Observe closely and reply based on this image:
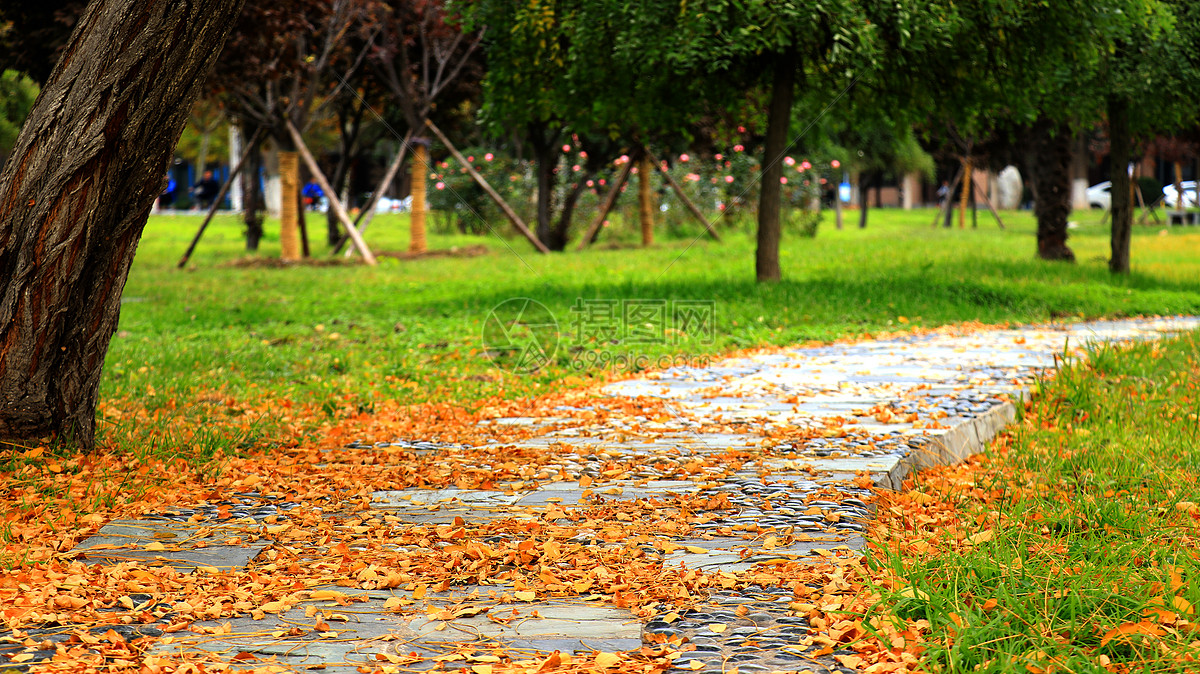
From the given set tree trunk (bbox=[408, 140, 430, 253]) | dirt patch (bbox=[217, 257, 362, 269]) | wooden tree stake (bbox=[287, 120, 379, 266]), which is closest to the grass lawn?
dirt patch (bbox=[217, 257, 362, 269])

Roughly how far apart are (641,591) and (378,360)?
5.39 metres

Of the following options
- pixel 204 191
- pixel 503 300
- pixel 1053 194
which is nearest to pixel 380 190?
pixel 503 300

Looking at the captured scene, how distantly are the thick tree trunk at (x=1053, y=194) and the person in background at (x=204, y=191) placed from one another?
120ft

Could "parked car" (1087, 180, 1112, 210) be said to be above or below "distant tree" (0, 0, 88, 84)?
below

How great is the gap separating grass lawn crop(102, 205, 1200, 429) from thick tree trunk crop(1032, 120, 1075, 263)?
0.60 metres

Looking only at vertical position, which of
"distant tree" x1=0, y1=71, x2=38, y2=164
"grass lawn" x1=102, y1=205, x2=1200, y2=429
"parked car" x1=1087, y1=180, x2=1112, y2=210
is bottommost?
"grass lawn" x1=102, y1=205, x2=1200, y2=429

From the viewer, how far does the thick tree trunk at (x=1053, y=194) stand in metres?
17.0

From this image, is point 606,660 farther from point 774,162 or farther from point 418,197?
point 418,197

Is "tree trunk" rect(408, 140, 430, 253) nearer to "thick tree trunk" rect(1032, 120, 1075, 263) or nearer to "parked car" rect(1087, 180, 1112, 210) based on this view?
"thick tree trunk" rect(1032, 120, 1075, 263)

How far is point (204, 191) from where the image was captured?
1873 inches

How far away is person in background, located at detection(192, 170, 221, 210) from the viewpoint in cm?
4517

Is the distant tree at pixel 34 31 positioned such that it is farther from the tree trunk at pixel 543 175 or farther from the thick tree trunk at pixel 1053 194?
the thick tree trunk at pixel 1053 194

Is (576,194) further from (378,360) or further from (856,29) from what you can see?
(378,360)

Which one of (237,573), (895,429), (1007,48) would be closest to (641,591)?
(237,573)
